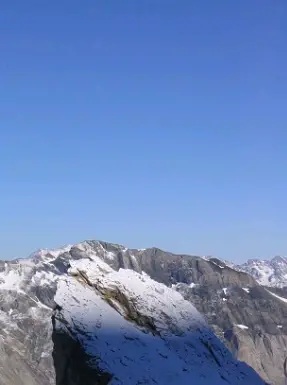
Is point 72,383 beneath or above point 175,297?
beneath

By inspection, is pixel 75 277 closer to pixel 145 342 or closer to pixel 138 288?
pixel 138 288

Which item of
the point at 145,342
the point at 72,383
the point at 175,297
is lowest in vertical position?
the point at 72,383

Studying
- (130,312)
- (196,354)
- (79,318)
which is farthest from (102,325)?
(196,354)

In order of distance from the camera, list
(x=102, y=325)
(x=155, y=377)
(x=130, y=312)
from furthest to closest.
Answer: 1. (x=130, y=312)
2. (x=102, y=325)
3. (x=155, y=377)

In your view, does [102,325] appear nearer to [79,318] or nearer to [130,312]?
[79,318]

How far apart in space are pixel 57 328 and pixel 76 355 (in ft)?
5.72

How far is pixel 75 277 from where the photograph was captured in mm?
32469

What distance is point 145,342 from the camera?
1153 inches

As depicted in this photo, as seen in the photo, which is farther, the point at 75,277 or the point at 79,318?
the point at 75,277

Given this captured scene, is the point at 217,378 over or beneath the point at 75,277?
beneath

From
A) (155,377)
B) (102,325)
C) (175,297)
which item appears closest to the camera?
(155,377)

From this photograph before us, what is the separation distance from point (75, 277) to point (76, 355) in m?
5.14

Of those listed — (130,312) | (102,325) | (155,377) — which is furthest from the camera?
(130,312)

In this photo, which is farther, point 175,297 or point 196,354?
point 175,297
